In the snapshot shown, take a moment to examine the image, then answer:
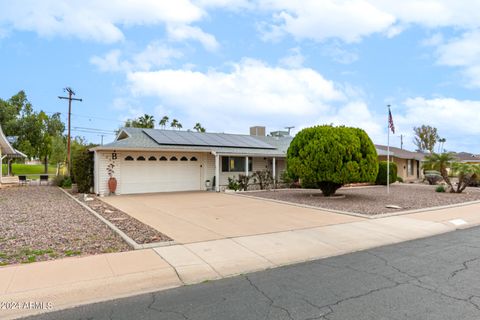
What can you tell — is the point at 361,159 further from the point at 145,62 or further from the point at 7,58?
the point at 7,58

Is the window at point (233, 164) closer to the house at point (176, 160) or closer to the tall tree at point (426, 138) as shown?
the house at point (176, 160)

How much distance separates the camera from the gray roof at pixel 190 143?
691 inches

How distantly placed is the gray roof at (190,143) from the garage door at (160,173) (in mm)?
787

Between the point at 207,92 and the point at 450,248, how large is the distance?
71.3 ft

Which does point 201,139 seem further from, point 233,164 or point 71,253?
point 71,253

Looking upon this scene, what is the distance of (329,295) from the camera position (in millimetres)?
4223

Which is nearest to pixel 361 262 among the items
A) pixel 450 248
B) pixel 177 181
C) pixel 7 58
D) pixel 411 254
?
pixel 411 254

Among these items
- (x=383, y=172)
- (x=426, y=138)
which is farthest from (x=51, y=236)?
(x=426, y=138)

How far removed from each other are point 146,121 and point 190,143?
31833 millimetres

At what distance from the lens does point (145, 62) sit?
64.6 feet

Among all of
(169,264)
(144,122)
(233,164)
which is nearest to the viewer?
(169,264)

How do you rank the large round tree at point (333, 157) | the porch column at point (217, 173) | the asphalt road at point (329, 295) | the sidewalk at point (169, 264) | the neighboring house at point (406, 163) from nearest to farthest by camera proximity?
the asphalt road at point (329, 295)
the sidewalk at point (169, 264)
the large round tree at point (333, 157)
the porch column at point (217, 173)
the neighboring house at point (406, 163)

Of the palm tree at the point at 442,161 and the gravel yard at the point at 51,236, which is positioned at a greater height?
the palm tree at the point at 442,161

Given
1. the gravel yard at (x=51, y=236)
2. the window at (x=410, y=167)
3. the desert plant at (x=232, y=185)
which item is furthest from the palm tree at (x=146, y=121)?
the gravel yard at (x=51, y=236)
